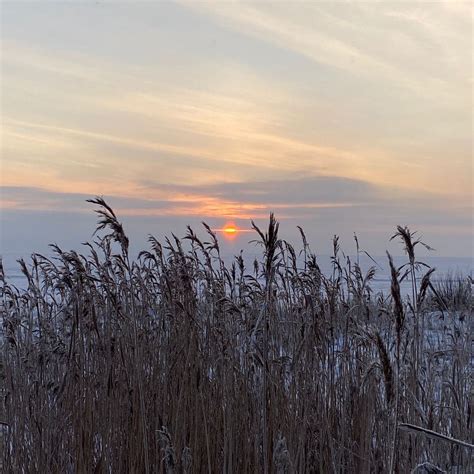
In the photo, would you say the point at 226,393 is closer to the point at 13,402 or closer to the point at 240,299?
the point at 240,299

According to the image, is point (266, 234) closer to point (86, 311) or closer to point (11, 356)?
point (86, 311)

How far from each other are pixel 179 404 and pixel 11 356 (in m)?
1.90

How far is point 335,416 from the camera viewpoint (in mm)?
3408

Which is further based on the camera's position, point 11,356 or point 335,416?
point 11,356

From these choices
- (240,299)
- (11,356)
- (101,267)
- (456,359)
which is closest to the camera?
(101,267)

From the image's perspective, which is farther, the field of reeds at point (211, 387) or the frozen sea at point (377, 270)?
the frozen sea at point (377, 270)

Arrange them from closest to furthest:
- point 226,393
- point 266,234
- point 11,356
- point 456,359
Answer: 1. point 266,234
2. point 226,393
3. point 456,359
4. point 11,356

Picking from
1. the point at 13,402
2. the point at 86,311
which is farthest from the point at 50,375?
the point at 86,311

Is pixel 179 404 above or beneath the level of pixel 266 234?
beneath

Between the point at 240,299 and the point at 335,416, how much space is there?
94 cm

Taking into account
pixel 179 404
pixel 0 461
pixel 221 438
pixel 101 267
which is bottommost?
pixel 0 461

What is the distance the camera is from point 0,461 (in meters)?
3.48

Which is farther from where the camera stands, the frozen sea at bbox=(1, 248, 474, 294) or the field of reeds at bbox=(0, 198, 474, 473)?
the frozen sea at bbox=(1, 248, 474, 294)

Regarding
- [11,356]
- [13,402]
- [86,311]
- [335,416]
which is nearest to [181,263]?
[86,311]
